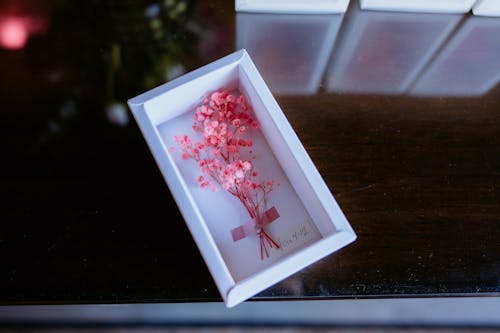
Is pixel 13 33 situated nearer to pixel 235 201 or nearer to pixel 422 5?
pixel 235 201

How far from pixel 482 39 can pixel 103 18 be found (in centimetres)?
82

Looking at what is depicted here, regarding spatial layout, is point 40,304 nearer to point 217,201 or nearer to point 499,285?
point 217,201

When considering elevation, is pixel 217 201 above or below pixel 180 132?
below

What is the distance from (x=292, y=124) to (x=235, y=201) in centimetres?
19

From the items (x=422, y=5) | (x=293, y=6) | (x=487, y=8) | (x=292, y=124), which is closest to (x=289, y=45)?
(x=293, y=6)

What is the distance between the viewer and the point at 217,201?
795 millimetres

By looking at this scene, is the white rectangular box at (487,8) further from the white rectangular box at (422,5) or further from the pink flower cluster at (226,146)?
the pink flower cluster at (226,146)

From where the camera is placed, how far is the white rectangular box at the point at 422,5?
0.94 m

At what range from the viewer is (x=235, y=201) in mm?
797

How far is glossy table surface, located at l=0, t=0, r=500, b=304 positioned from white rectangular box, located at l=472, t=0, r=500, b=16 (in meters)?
0.02

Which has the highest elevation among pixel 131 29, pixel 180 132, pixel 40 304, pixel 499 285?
pixel 131 29

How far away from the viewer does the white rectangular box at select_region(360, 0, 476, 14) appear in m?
0.94

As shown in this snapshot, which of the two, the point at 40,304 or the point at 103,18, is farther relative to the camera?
the point at 103,18

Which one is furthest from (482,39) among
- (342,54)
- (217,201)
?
(217,201)
